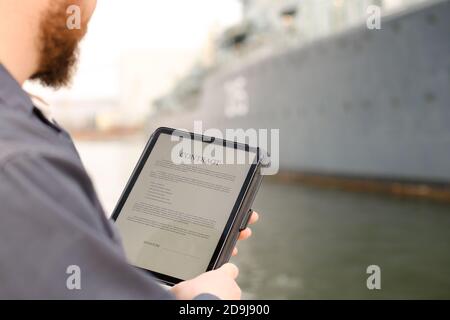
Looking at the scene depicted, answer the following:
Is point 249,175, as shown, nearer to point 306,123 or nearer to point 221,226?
point 221,226

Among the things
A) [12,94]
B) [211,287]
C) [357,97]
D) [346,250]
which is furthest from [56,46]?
[357,97]

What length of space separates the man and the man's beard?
4 cm

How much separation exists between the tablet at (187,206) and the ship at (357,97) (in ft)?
40.9

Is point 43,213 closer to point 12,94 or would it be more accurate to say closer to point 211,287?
point 12,94

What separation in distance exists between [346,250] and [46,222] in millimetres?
7747

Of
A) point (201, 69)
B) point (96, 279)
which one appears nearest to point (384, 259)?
point (96, 279)

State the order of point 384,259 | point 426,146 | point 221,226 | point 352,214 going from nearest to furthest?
1. point 221,226
2. point 384,259
3. point 352,214
4. point 426,146

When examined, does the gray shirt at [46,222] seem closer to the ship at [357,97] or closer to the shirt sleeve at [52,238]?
the shirt sleeve at [52,238]

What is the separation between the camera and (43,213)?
0.90 metres

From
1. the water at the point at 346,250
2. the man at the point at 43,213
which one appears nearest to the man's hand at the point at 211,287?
the man at the point at 43,213

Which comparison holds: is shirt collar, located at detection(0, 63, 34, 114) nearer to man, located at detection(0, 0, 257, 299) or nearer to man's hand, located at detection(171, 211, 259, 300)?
man, located at detection(0, 0, 257, 299)

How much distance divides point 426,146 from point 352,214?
11.5 ft

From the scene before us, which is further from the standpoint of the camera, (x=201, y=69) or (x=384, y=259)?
(x=201, y=69)

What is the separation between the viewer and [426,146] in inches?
538
